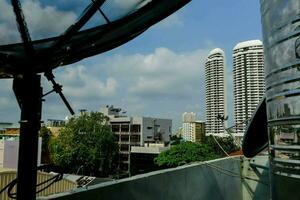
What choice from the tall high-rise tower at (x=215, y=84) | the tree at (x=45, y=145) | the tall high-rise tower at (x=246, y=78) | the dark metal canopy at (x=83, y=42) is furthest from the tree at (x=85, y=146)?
the dark metal canopy at (x=83, y=42)

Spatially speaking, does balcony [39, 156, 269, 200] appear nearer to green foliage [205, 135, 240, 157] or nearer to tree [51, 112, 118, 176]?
green foliage [205, 135, 240, 157]

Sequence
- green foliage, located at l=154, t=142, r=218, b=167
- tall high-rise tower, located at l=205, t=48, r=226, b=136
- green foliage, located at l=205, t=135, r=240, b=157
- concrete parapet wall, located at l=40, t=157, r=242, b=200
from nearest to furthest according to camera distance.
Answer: concrete parapet wall, located at l=40, t=157, r=242, b=200, green foliage, located at l=205, t=135, r=240, b=157, green foliage, located at l=154, t=142, r=218, b=167, tall high-rise tower, located at l=205, t=48, r=226, b=136

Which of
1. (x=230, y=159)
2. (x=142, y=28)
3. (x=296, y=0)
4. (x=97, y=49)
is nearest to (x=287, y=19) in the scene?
(x=296, y=0)

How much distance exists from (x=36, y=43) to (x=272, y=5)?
1962 mm

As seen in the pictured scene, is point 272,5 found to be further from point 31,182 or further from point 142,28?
point 31,182

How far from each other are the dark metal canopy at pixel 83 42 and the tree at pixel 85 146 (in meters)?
36.7

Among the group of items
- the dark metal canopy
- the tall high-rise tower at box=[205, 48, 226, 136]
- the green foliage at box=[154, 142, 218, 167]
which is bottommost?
the green foliage at box=[154, 142, 218, 167]

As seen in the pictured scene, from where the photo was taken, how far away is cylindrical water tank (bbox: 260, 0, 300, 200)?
2.02 metres

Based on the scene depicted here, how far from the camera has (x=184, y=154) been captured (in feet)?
116

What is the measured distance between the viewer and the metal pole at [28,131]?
2.53 m

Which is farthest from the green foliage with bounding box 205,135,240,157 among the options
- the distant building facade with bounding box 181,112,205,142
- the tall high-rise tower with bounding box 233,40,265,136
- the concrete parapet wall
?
the distant building facade with bounding box 181,112,205,142

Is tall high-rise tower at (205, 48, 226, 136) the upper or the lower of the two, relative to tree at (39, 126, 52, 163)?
upper

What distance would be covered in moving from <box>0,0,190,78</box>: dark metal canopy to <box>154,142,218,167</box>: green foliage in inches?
1239

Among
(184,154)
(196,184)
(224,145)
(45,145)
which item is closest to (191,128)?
(45,145)
